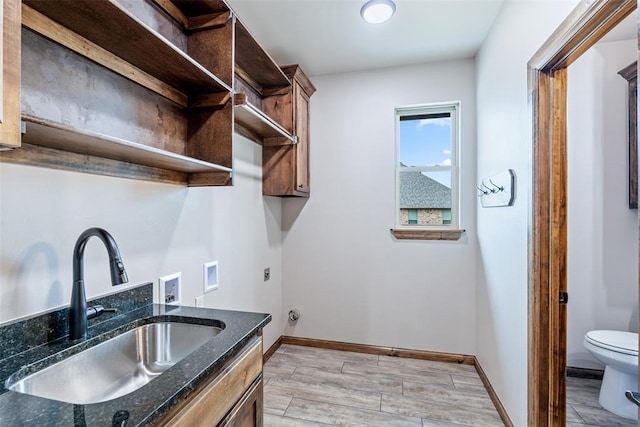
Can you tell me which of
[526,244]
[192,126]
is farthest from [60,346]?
[526,244]

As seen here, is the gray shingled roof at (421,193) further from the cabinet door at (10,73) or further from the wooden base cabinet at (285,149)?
the cabinet door at (10,73)

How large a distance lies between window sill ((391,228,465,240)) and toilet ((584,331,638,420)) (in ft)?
3.53

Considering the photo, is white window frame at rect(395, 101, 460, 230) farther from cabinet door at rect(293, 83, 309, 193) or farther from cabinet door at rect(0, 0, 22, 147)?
cabinet door at rect(0, 0, 22, 147)

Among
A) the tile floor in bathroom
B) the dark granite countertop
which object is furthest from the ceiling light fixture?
the tile floor in bathroom

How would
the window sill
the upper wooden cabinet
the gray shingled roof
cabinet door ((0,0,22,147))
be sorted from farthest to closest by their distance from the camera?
the gray shingled roof → the window sill → the upper wooden cabinet → cabinet door ((0,0,22,147))

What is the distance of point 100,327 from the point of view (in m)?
1.11

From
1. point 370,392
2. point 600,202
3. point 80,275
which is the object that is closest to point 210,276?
point 80,275

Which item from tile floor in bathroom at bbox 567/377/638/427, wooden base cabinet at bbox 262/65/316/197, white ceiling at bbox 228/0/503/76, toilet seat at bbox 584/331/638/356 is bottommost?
tile floor in bathroom at bbox 567/377/638/427

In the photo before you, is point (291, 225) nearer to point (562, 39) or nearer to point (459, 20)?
point (459, 20)

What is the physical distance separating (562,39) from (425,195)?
5.47ft

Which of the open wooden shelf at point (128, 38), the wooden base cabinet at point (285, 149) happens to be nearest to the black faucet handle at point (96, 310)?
the open wooden shelf at point (128, 38)

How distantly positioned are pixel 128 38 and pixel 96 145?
0.42 m

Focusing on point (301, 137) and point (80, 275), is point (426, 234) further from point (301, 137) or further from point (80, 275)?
point (80, 275)

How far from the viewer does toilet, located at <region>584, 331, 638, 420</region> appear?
5.88ft
